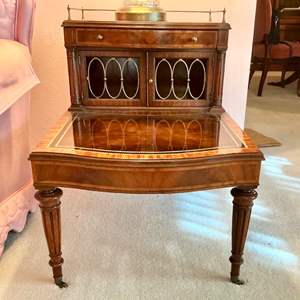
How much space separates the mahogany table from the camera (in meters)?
0.97

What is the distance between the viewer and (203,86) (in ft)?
4.59

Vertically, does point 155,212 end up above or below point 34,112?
below

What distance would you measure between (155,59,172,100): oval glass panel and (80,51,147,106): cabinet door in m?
0.06

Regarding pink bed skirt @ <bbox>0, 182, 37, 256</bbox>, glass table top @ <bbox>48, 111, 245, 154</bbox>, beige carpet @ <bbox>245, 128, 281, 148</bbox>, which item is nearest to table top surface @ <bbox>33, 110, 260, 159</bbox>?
glass table top @ <bbox>48, 111, 245, 154</bbox>

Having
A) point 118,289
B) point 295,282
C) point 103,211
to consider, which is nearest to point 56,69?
point 103,211

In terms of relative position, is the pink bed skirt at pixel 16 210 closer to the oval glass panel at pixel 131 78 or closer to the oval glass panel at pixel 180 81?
the oval glass panel at pixel 131 78

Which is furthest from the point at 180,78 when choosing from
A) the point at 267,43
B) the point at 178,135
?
the point at 267,43

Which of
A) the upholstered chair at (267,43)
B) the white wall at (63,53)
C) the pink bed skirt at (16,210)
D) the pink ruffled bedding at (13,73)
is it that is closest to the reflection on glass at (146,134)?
the pink ruffled bedding at (13,73)

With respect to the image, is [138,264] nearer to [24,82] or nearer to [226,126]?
[226,126]

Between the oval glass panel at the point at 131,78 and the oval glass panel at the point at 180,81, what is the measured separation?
152mm

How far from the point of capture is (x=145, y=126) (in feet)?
4.00

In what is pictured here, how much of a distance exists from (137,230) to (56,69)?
923 millimetres

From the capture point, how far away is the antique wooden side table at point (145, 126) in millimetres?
979

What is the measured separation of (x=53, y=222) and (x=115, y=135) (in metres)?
0.32
